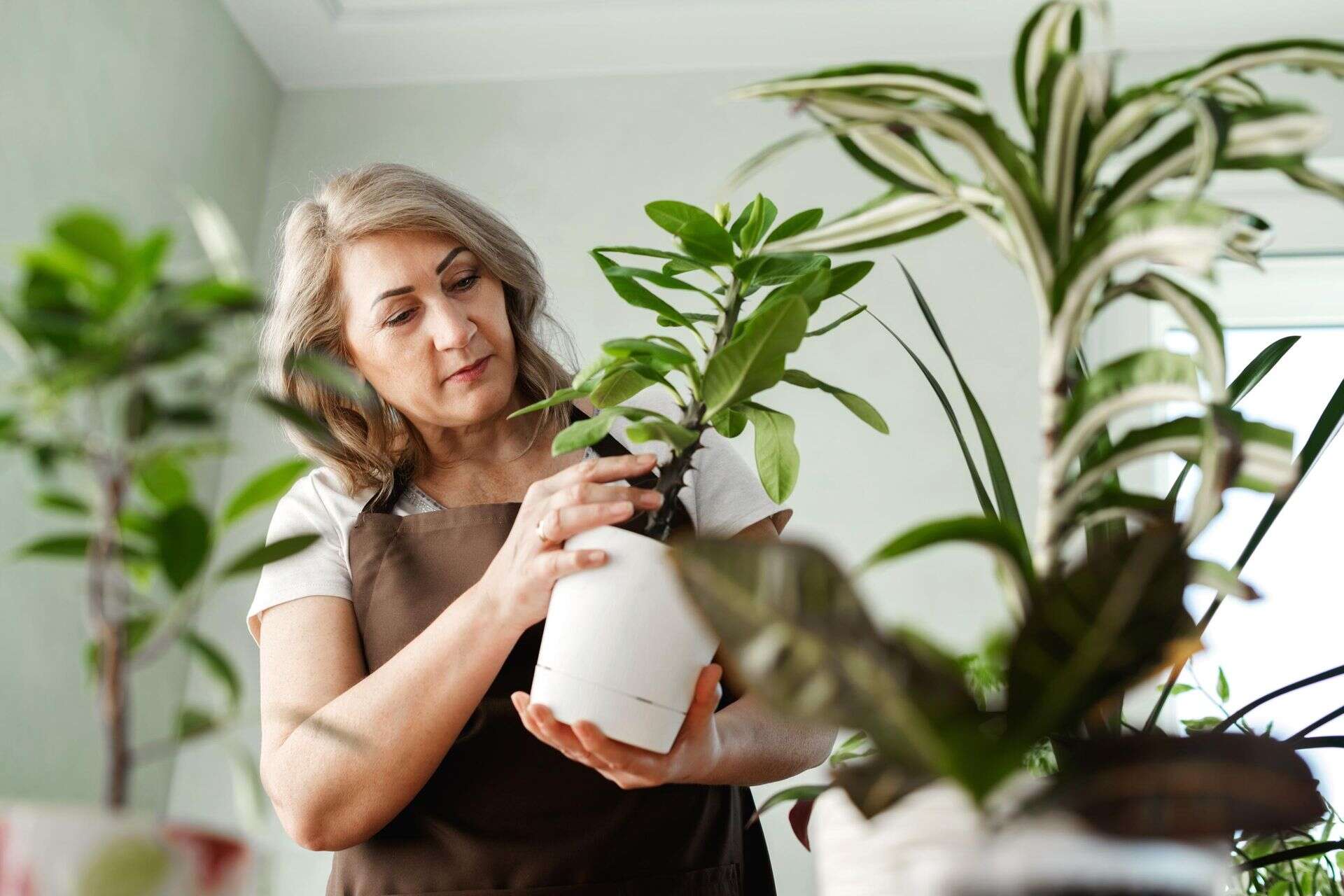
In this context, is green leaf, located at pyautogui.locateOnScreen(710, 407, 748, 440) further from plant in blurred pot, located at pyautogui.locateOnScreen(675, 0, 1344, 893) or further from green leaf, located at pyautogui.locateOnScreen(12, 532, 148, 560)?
green leaf, located at pyautogui.locateOnScreen(12, 532, 148, 560)

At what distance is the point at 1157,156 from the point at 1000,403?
2.28 m

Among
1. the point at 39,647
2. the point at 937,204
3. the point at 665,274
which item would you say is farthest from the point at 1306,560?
the point at 39,647

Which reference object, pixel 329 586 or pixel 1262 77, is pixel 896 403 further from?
pixel 329 586

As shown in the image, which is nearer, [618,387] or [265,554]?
[265,554]

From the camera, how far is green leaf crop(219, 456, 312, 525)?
53cm

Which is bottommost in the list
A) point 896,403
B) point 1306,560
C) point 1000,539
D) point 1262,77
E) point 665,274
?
point 1000,539

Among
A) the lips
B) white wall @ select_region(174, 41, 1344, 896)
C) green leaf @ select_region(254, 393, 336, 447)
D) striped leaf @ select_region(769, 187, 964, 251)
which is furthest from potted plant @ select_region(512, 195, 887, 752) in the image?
white wall @ select_region(174, 41, 1344, 896)

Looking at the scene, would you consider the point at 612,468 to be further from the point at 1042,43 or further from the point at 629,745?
the point at 1042,43

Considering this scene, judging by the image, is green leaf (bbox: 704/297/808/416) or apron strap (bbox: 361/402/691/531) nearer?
green leaf (bbox: 704/297/808/416)

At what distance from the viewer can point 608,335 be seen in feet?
9.89

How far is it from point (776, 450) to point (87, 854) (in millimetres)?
694

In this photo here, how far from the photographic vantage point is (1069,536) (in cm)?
59

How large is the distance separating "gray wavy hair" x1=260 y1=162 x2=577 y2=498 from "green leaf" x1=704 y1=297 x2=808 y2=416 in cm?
68

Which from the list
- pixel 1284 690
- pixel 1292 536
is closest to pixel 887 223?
pixel 1284 690
